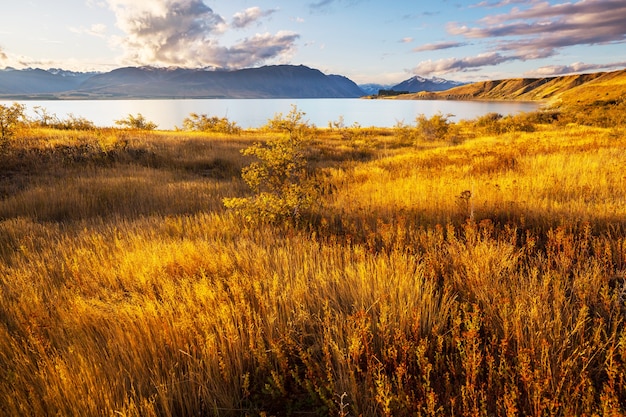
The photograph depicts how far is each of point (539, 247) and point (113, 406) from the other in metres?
4.45

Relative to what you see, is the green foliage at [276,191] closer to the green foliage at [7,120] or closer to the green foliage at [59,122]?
the green foliage at [7,120]

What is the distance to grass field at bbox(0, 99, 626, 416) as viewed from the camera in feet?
5.76

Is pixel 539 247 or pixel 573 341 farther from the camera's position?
pixel 539 247

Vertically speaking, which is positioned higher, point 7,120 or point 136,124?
point 136,124

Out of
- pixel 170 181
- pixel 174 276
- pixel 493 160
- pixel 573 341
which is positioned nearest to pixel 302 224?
pixel 174 276

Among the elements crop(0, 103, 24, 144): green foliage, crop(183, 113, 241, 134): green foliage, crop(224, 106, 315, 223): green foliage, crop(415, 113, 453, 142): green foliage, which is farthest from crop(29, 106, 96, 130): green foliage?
crop(415, 113, 453, 142): green foliage

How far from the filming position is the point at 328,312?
213cm

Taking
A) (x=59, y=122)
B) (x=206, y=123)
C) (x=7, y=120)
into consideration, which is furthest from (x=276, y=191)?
(x=206, y=123)

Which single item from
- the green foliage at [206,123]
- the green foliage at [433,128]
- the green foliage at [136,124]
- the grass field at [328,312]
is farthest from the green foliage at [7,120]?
the green foliage at [433,128]

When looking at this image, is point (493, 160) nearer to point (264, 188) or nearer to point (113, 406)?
point (264, 188)

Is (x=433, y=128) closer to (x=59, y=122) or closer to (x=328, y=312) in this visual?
(x=59, y=122)

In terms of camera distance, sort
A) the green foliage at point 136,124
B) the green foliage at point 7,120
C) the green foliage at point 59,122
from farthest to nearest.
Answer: the green foliage at point 136,124 < the green foliage at point 59,122 < the green foliage at point 7,120

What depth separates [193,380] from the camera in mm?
1840

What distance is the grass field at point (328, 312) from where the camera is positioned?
5.76 feet
